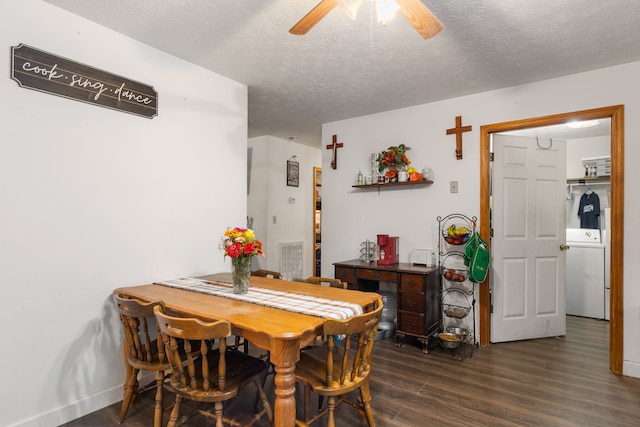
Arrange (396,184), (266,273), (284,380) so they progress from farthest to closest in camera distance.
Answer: (396,184) → (266,273) → (284,380)

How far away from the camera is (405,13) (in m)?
1.57

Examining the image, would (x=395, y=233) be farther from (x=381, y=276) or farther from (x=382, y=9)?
(x=382, y=9)

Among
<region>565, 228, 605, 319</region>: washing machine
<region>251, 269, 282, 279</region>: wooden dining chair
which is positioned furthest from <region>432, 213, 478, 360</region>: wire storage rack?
<region>565, 228, 605, 319</region>: washing machine

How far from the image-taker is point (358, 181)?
4074 mm

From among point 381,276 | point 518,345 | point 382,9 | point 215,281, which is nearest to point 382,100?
point 381,276

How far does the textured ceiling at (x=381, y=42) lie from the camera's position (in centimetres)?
205

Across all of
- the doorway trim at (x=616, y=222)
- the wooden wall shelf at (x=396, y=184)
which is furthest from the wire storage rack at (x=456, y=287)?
the doorway trim at (x=616, y=222)

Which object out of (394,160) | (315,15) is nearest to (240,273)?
(315,15)

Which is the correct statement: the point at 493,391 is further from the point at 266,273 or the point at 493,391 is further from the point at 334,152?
the point at 334,152

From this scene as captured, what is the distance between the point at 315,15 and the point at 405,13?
0.41 metres

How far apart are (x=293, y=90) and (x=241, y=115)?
0.57 metres

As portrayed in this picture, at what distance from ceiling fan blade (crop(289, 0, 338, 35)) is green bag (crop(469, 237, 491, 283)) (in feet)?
7.94

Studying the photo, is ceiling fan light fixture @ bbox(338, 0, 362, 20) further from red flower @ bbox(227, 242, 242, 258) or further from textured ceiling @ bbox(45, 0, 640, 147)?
red flower @ bbox(227, 242, 242, 258)

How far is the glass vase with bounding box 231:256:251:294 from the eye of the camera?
2146 mm
